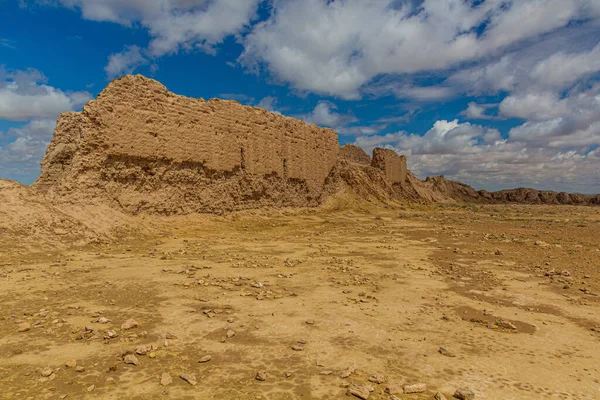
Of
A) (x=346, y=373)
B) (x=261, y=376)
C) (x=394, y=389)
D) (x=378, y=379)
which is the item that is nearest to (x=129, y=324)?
(x=261, y=376)

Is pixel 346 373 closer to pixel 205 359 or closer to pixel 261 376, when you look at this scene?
pixel 261 376

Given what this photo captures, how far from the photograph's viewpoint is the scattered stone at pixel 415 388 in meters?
2.87

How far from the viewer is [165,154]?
12836 millimetres

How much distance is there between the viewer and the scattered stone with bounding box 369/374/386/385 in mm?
2998

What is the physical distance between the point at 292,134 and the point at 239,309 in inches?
612

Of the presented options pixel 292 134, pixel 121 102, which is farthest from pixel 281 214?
pixel 121 102

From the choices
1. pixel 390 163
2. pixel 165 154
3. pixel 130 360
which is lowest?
pixel 130 360

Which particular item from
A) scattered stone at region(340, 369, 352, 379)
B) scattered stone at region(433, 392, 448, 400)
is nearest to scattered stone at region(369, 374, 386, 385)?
scattered stone at region(340, 369, 352, 379)

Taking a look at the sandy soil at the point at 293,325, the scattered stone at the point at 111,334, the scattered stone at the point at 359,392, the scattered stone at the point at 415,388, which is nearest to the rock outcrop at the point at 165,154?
the sandy soil at the point at 293,325

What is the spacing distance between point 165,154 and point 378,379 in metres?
11.8

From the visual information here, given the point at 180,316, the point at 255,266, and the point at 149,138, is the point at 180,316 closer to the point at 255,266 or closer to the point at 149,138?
the point at 255,266

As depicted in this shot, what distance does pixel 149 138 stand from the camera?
1233 cm

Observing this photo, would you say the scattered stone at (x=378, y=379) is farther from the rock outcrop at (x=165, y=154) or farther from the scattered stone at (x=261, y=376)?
the rock outcrop at (x=165, y=154)

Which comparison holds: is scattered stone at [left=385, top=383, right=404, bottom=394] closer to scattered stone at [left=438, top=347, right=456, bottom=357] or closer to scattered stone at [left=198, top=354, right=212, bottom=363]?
scattered stone at [left=438, top=347, right=456, bottom=357]
